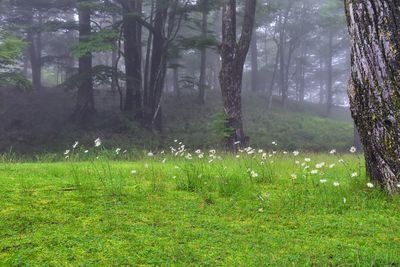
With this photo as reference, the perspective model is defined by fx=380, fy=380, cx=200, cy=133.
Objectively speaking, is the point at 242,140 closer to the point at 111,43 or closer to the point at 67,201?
the point at 111,43

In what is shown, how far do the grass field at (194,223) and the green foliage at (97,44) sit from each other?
11.8 m

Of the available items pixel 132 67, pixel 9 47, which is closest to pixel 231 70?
pixel 9 47

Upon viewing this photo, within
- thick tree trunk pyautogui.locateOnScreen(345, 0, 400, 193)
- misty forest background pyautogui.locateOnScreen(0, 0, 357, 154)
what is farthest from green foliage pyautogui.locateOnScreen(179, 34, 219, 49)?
thick tree trunk pyautogui.locateOnScreen(345, 0, 400, 193)

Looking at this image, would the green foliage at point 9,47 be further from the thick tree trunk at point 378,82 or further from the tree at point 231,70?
the thick tree trunk at point 378,82

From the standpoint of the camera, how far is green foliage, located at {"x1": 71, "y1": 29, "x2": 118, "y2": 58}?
1602 cm

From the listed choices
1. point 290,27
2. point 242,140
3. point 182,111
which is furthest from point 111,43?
point 290,27

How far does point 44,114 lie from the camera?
23.8 metres

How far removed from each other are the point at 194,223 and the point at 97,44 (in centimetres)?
1419

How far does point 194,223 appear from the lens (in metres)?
3.51

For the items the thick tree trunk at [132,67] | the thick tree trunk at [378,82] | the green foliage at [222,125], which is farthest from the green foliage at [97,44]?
the thick tree trunk at [378,82]

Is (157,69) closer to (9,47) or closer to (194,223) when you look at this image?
(9,47)

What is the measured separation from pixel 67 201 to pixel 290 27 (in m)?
39.0

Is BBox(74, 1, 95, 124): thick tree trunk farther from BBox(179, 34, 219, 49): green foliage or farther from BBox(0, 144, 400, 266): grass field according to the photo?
BBox(0, 144, 400, 266): grass field

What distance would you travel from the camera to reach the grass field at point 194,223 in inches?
110
